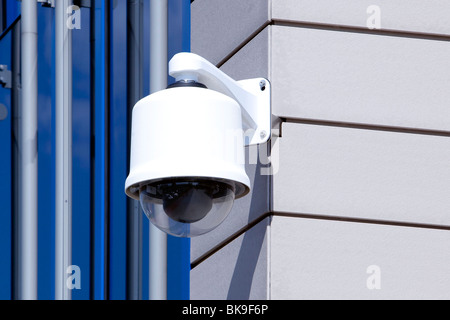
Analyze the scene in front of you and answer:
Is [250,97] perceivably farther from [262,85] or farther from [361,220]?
[361,220]

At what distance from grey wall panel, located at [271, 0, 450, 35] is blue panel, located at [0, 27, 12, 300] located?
262 cm

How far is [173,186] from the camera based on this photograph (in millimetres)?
3080

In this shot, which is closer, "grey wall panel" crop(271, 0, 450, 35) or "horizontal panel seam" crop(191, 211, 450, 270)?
"horizontal panel seam" crop(191, 211, 450, 270)

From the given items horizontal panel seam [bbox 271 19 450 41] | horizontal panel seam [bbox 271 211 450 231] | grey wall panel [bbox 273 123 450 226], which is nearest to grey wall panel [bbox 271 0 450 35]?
horizontal panel seam [bbox 271 19 450 41]

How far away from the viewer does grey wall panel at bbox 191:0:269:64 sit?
402 centimetres

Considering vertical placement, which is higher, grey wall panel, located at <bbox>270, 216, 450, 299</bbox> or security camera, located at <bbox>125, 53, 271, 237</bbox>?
security camera, located at <bbox>125, 53, 271, 237</bbox>

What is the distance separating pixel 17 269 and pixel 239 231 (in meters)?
2.38

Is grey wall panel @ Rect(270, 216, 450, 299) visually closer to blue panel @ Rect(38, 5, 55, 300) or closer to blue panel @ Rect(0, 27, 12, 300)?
blue panel @ Rect(38, 5, 55, 300)

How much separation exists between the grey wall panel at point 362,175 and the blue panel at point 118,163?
1440mm

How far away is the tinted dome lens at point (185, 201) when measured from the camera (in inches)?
121

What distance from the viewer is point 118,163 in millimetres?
5117

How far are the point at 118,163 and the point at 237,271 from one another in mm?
1361

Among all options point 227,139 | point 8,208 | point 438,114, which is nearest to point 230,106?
point 227,139

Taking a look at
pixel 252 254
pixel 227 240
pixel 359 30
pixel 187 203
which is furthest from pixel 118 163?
pixel 187 203
